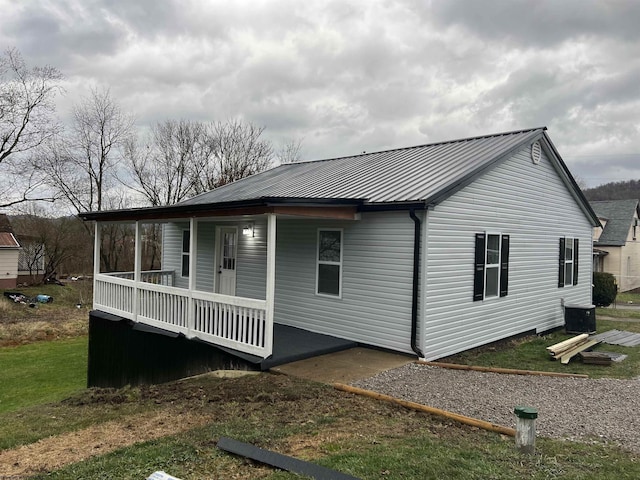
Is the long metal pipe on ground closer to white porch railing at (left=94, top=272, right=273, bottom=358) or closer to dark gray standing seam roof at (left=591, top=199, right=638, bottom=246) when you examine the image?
white porch railing at (left=94, top=272, right=273, bottom=358)

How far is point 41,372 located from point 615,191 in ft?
173

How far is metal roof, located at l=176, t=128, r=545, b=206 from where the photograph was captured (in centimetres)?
786

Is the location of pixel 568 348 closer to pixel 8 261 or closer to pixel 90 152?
pixel 90 152

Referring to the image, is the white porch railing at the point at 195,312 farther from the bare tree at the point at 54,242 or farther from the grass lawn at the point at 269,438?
the bare tree at the point at 54,242

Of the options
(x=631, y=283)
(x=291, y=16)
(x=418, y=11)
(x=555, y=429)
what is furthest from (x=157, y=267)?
(x=631, y=283)

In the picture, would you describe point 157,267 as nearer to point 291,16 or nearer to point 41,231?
point 41,231

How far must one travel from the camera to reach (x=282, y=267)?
381 inches

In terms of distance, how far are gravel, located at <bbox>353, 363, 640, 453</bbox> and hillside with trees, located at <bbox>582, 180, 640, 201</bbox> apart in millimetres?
44972

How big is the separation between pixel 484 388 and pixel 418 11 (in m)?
10.0

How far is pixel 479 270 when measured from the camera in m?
8.70

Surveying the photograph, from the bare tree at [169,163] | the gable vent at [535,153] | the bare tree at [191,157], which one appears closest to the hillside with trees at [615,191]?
the bare tree at [191,157]

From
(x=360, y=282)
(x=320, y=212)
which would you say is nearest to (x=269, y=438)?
(x=320, y=212)

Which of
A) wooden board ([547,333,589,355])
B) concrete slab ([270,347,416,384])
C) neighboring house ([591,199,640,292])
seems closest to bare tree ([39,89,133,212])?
concrete slab ([270,347,416,384])

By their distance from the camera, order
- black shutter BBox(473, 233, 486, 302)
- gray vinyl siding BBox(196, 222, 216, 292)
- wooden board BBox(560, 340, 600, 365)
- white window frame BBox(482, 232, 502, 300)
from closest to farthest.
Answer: wooden board BBox(560, 340, 600, 365) < black shutter BBox(473, 233, 486, 302) < white window frame BBox(482, 232, 502, 300) < gray vinyl siding BBox(196, 222, 216, 292)
